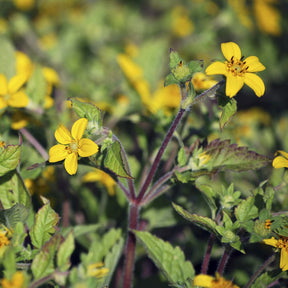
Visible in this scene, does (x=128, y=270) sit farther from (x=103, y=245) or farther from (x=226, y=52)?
(x=226, y=52)

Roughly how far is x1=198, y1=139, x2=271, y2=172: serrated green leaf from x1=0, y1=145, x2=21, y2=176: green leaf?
0.80 m

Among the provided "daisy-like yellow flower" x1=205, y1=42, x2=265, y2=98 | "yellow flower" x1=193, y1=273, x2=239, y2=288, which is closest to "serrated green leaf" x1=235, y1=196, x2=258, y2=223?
"yellow flower" x1=193, y1=273, x2=239, y2=288

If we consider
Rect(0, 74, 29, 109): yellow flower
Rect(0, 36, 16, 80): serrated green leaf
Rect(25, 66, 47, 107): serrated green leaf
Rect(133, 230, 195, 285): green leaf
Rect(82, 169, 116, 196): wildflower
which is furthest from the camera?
Rect(0, 36, 16, 80): serrated green leaf

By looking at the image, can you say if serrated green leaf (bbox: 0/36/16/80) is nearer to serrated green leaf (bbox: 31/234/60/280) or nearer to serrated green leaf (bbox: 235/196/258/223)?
serrated green leaf (bbox: 31/234/60/280)

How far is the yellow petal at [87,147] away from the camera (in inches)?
53.6

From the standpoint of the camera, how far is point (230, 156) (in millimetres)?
1631

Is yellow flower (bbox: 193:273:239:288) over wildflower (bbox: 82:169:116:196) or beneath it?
beneath

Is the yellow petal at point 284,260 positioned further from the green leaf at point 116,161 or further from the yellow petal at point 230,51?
the yellow petal at point 230,51

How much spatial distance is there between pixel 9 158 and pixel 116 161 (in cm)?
44

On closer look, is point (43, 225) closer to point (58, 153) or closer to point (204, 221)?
point (58, 153)

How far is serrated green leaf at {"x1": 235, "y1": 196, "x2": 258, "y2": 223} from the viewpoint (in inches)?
57.9

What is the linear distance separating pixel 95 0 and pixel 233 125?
328 cm

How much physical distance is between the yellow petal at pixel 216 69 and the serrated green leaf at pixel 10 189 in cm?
95

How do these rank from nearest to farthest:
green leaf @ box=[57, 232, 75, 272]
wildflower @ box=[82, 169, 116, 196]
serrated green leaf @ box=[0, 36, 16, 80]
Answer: green leaf @ box=[57, 232, 75, 272] < wildflower @ box=[82, 169, 116, 196] < serrated green leaf @ box=[0, 36, 16, 80]
